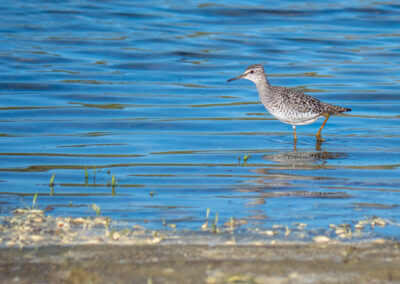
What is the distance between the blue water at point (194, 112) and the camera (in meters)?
8.52

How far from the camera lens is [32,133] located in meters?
12.7

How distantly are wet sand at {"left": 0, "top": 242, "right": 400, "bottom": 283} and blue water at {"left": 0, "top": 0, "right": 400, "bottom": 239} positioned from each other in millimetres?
843

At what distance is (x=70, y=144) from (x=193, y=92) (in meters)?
5.43

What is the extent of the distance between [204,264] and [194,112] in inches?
350

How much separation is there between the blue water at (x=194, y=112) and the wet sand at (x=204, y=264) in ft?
2.77

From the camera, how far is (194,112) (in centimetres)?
1470

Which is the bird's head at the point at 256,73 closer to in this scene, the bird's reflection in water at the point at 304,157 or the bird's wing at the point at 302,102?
the bird's wing at the point at 302,102

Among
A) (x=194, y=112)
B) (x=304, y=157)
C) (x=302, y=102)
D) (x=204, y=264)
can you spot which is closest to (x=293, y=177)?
(x=304, y=157)

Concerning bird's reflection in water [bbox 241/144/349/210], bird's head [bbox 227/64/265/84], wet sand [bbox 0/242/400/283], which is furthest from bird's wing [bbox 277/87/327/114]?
wet sand [bbox 0/242/400/283]

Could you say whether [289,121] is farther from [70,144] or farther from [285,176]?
[70,144]

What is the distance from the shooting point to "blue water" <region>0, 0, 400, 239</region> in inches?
335

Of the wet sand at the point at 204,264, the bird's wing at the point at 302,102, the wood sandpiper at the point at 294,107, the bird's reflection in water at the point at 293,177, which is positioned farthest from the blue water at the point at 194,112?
the wet sand at the point at 204,264

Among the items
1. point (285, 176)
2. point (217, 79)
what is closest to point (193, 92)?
point (217, 79)

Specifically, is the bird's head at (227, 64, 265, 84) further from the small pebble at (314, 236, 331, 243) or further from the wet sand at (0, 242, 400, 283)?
the wet sand at (0, 242, 400, 283)
